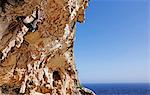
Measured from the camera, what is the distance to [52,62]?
20.5 metres

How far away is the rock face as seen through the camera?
16000 mm

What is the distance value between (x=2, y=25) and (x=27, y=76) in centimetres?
338

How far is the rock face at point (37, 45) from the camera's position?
16000 mm

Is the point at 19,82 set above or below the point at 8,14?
below

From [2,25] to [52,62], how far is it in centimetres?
533

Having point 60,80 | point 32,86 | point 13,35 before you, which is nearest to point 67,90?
point 60,80

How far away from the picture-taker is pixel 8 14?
51.7 feet

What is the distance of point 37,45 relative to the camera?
18.0 metres

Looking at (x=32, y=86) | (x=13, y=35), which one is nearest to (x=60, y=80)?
(x=32, y=86)

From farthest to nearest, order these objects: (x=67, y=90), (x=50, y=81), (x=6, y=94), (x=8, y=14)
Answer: (x=67, y=90) → (x=50, y=81) → (x=6, y=94) → (x=8, y=14)

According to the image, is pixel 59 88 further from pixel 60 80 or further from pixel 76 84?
pixel 76 84

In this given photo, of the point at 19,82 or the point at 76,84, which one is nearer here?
the point at 19,82

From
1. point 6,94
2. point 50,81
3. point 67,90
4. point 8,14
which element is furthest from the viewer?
point 67,90

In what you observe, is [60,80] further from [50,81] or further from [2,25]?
[2,25]
